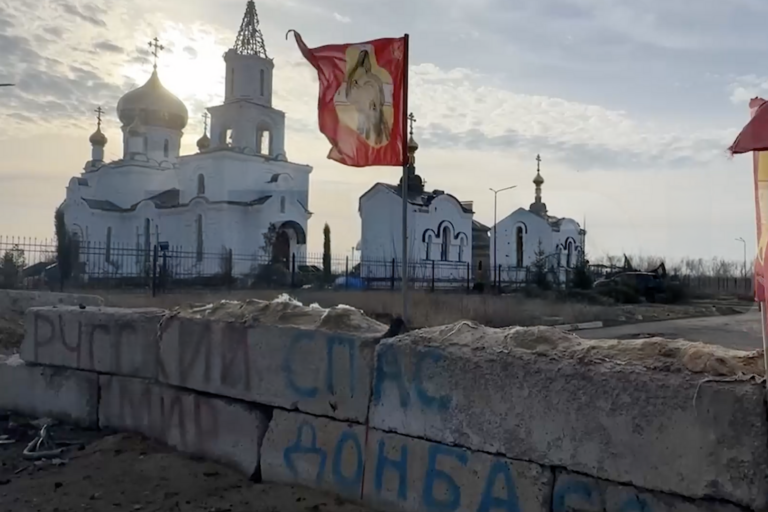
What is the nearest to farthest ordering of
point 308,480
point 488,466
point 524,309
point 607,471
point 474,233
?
1. point 607,471
2. point 488,466
3. point 308,480
4. point 524,309
5. point 474,233

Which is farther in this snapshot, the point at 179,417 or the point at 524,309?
the point at 524,309

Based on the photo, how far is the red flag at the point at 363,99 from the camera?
219 inches

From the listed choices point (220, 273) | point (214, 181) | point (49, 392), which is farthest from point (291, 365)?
point (214, 181)

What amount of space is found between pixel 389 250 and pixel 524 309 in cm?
2001

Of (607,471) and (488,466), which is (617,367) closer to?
(607,471)

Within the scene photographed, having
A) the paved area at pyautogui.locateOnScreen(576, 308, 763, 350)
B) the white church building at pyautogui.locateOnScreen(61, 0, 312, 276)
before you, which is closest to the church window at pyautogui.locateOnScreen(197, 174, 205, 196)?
the white church building at pyautogui.locateOnScreen(61, 0, 312, 276)

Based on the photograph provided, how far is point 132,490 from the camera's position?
13.2ft

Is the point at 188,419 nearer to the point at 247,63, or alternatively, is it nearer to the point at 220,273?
the point at 220,273

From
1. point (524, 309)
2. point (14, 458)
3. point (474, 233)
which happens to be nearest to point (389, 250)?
point (474, 233)

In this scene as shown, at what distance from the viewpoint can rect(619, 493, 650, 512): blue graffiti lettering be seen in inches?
107

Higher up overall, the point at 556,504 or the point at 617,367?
the point at 617,367

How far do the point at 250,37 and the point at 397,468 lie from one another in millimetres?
37392

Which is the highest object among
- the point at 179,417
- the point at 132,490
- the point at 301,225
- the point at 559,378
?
the point at 301,225

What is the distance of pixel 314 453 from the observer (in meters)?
3.87
